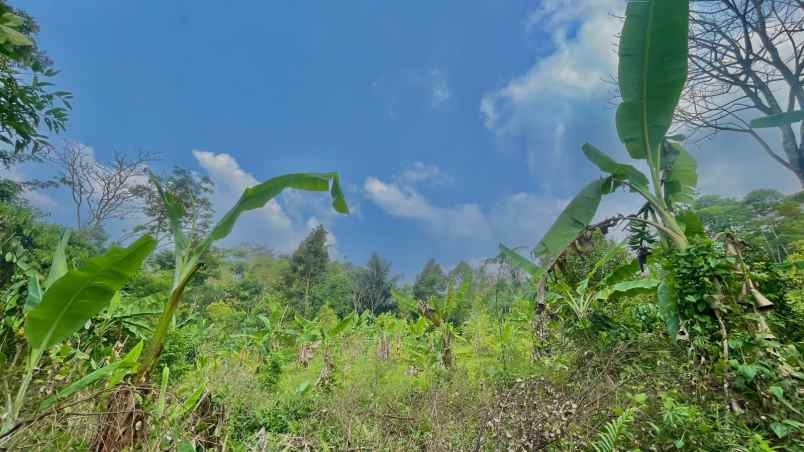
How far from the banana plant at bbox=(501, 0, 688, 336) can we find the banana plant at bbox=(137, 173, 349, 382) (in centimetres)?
212

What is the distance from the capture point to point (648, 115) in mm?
2973

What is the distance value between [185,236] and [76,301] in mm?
751

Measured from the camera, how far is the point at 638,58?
2.89 meters

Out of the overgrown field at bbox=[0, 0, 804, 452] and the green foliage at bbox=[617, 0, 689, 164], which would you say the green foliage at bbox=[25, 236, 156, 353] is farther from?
the green foliage at bbox=[617, 0, 689, 164]

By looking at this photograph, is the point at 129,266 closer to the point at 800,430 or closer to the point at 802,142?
the point at 800,430

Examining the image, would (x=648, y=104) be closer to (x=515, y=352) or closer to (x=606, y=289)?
(x=606, y=289)

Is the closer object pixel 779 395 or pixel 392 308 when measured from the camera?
pixel 779 395

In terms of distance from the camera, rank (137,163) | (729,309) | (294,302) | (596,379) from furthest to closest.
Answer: (294,302) → (137,163) → (596,379) → (729,309)

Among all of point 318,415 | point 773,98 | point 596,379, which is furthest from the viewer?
point 773,98

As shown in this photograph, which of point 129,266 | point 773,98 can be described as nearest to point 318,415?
point 129,266

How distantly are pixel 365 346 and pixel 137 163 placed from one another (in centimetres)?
1592

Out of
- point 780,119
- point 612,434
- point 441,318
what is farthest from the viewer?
point 441,318

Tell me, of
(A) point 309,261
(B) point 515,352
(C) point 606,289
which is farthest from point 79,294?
(A) point 309,261

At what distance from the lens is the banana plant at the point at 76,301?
67.3 inches
